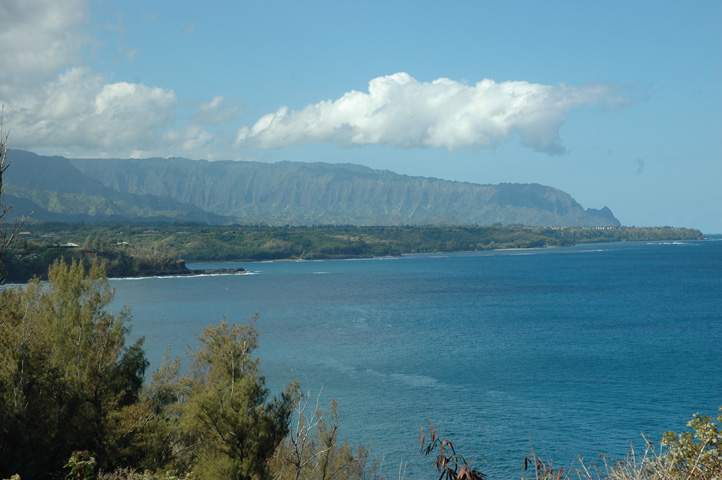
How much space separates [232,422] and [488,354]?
41296 millimetres

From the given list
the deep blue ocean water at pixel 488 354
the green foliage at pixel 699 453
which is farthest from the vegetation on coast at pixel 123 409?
the deep blue ocean water at pixel 488 354

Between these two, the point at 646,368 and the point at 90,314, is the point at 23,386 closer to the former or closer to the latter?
the point at 90,314

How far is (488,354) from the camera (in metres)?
58.5

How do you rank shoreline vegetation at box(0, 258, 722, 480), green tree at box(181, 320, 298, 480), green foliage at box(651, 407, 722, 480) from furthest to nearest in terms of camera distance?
green tree at box(181, 320, 298, 480) < shoreline vegetation at box(0, 258, 722, 480) < green foliage at box(651, 407, 722, 480)

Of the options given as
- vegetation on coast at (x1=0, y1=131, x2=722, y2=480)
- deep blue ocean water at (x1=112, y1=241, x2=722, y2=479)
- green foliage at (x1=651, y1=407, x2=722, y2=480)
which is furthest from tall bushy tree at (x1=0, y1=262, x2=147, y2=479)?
green foliage at (x1=651, y1=407, x2=722, y2=480)

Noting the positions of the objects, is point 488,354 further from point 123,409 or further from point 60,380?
point 60,380

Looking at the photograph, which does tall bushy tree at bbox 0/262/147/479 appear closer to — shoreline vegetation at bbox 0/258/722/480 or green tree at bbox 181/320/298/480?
shoreline vegetation at bbox 0/258/722/480

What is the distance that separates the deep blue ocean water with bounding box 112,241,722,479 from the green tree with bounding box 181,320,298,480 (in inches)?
450

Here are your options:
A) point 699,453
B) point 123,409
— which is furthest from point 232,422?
point 699,453

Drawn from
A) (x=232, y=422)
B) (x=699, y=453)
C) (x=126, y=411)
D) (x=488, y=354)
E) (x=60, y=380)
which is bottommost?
(x=488, y=354)

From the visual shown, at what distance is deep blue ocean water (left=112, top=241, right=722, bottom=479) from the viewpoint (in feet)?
119

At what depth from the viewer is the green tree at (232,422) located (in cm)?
2094

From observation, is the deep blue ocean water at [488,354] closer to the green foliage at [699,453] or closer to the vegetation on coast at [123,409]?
the vegetation on coast at [123,409]

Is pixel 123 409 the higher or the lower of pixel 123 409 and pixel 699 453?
the lower
